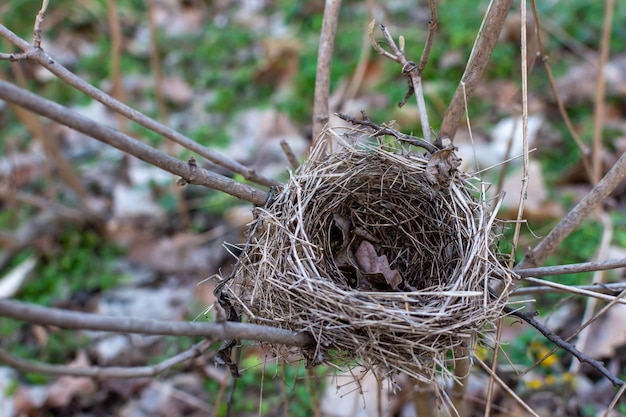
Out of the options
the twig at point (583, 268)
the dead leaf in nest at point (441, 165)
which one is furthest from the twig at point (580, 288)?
the dead leaf in nest at point (441, 165)

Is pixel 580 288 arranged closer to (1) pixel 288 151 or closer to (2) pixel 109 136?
(1) pixel 288 151

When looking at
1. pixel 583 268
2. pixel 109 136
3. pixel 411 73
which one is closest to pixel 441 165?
pixel 411 73

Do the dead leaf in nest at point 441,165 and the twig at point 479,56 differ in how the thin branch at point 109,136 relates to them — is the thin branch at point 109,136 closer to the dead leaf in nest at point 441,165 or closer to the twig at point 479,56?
the dead leaf in nest at point 441,165

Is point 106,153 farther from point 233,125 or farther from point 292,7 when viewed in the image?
point 292,7

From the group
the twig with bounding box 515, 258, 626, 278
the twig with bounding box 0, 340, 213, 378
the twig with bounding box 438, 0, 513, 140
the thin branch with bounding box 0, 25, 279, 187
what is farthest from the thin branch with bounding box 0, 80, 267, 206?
the twig with bounding box 515, 258, 626, 278

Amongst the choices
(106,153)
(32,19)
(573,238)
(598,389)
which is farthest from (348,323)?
(32,19)

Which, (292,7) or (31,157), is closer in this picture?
(31,157)
